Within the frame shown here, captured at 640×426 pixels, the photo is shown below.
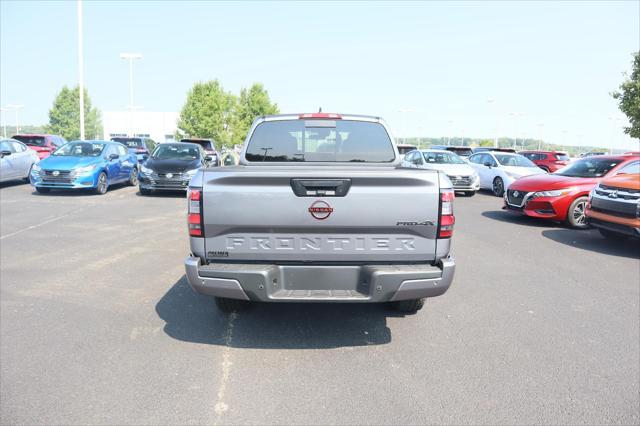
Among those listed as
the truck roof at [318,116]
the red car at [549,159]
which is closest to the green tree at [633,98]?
the red car at [549,159]

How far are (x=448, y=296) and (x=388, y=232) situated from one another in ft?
7.05

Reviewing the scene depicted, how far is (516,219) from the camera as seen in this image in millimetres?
11258

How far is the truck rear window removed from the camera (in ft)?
15.6

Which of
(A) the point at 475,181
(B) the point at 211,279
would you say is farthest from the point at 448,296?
(A) the point at 475,181

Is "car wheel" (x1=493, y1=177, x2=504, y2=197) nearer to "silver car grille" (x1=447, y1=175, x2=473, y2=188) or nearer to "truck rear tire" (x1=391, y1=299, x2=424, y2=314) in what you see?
"silver car grille" (x1=447, y1=175, x2=473, y2=188)

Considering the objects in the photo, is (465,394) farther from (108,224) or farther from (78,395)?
(108,224)

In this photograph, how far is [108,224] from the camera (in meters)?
9.32

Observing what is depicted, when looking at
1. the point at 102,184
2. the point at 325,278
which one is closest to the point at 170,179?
the point at 102,184

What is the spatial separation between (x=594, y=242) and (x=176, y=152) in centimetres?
1218

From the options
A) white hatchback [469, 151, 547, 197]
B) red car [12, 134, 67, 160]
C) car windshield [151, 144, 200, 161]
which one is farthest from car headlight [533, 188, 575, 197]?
red car [12, 134, 67, 160]

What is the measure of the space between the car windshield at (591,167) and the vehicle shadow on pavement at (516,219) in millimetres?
1192

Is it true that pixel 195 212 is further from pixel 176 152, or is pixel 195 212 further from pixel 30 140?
pixel 30 140

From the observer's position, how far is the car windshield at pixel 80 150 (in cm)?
1467

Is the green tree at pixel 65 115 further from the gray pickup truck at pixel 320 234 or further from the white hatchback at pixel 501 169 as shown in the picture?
the gray pickup truck at pixel 320 234
